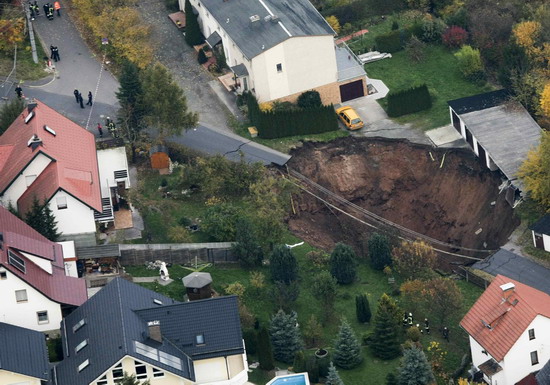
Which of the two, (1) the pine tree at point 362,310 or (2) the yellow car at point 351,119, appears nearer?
(1) the pine tree at point 362,310

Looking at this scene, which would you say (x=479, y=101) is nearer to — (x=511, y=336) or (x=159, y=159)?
(x=159, y=159)

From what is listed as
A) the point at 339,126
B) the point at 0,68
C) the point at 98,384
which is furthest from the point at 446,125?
the point at 98,384

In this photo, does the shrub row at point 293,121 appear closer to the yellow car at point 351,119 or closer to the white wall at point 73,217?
the yellow car at point 351,119

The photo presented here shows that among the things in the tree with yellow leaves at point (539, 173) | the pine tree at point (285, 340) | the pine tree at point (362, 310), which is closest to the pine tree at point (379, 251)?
the pine tree at point (362, 310)

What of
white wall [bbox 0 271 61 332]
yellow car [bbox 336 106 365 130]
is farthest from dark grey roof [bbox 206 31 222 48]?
white wall [bbox 0 271 61 332]

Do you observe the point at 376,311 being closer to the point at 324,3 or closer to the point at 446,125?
the point at 446,125

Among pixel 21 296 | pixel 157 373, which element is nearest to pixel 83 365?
pixel 157 373
